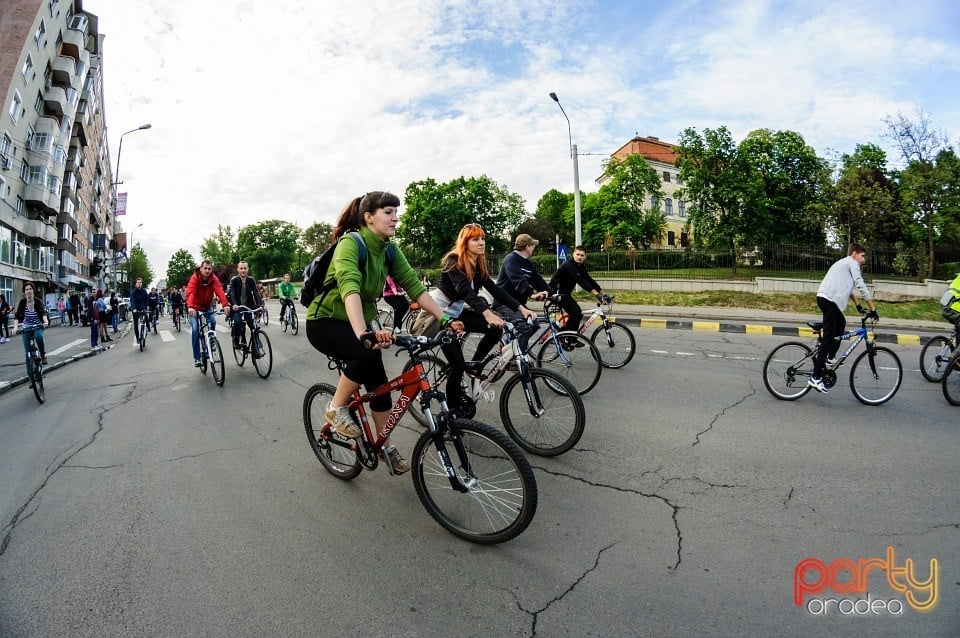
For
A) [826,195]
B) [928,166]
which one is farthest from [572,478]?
[826,195]

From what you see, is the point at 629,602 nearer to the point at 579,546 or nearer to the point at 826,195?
the point at 579,546

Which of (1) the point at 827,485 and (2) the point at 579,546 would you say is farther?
(1) the point at 827,485

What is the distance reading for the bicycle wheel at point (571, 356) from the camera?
6.43 m

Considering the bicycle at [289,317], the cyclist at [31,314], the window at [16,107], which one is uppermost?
the window at [16,107]

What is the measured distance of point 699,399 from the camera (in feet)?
19.7

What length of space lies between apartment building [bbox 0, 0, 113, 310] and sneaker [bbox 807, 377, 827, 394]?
119ft

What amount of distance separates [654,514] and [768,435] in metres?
2.22

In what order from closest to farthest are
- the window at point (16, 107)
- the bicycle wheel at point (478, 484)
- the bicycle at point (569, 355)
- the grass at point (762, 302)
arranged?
1. the bicycle wheel at point (478, 484)
2. the bicycle at point (569, 355)
3. the grass at point (762, 302)
4. the window at point (16, 107)

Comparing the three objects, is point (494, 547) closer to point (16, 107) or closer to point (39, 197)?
point (16, 107)

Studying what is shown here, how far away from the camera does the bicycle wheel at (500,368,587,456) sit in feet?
13.5

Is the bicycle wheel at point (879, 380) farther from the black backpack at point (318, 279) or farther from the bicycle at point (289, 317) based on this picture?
the bicycle at point (289, 317)

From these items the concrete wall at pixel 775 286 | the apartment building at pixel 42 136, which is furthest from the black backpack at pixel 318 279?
the apartment building at pixel 42 136

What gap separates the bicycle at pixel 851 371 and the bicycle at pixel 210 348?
749 centimetres

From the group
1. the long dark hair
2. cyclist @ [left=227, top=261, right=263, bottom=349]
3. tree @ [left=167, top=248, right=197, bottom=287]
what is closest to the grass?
cyclist @ [left=227, top=261, right=263, bottom=349]
